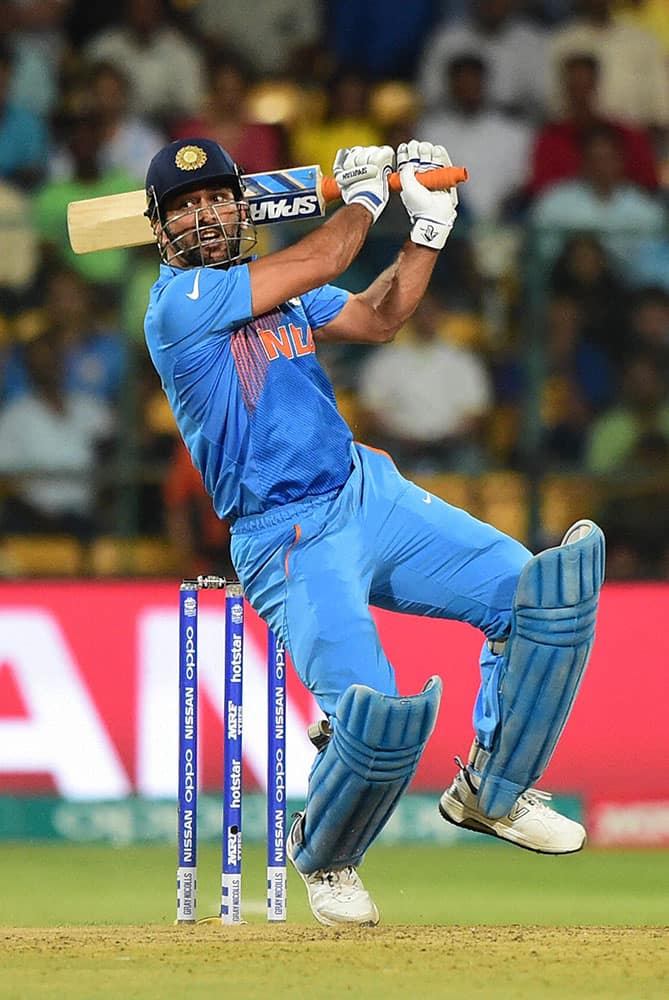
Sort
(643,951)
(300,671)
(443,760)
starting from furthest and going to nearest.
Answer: (443,760), (300,671), (643,951)

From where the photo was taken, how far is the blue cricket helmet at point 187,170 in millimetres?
4980

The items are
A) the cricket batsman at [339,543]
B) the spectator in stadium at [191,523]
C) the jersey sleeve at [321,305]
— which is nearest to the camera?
the cricket batsman at [339,543]

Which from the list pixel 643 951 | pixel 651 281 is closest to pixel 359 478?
pixel 643 951

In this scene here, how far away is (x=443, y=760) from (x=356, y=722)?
3.07 meters

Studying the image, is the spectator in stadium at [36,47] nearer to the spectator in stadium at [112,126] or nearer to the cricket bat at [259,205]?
the spectator in stadium at [112,126]

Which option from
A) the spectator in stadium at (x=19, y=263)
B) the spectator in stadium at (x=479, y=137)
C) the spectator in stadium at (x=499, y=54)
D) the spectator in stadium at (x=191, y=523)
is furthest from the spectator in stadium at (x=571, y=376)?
the spectator in stadium at (x=19, y=263)

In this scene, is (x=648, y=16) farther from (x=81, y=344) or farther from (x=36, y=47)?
(x=81, y=344)

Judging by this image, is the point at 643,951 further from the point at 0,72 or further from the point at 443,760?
the point at 0,72

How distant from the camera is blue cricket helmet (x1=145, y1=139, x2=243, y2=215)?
4980mm

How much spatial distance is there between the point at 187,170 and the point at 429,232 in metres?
0.69

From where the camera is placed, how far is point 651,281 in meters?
8.29

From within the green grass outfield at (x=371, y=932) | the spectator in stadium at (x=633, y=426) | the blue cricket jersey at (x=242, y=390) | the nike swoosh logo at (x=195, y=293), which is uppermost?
the nike swoosh logo at (x=195, y=293)

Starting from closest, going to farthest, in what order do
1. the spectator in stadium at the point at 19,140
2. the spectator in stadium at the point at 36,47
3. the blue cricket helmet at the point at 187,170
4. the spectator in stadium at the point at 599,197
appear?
1. the blue cricket helmet at the point at 187,170
2. the spectator in stadium at the point at 599,197
3. the spectator in stadium at the point at 19,140
4. the spectator in stadium at the point at 36,47

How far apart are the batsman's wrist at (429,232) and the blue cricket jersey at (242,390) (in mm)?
458
